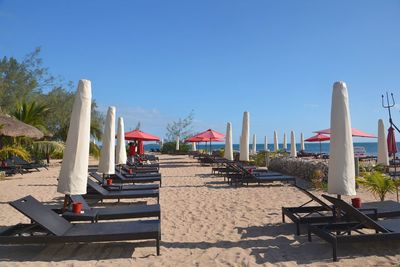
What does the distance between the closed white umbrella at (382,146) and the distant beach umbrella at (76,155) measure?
27.4 ft

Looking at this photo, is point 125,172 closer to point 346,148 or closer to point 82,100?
point 82,100

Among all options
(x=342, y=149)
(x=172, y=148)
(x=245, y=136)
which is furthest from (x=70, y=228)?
(x=172, y=148)

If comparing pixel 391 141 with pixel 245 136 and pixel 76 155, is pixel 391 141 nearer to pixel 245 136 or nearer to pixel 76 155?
pixel 245 136

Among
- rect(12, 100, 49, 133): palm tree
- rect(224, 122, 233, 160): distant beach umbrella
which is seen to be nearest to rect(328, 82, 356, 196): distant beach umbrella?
rect(224, 122, 233, 160): distant beach umbrella

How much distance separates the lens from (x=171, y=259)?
4.23 m

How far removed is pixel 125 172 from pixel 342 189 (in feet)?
24.5

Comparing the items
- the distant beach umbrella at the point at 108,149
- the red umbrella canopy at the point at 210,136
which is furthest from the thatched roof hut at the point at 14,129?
the red umbrella canopy at the point at 210,136

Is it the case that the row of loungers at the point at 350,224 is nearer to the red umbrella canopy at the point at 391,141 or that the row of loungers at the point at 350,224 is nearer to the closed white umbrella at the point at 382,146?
the red umbrella canopy at the point at 391,141

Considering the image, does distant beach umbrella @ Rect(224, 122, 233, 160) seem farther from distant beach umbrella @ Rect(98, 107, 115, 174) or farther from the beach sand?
distant beach umbrella @ Rect(98, 107, 115, 174)

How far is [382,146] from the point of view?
990 centimetres

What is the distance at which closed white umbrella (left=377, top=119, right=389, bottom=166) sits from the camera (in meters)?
9.86

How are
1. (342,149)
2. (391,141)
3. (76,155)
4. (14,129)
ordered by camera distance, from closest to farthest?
(342,149), (76,155), (391,141), (14,129)

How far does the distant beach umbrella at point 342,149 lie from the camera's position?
483cm

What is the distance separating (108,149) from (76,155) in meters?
2.84
